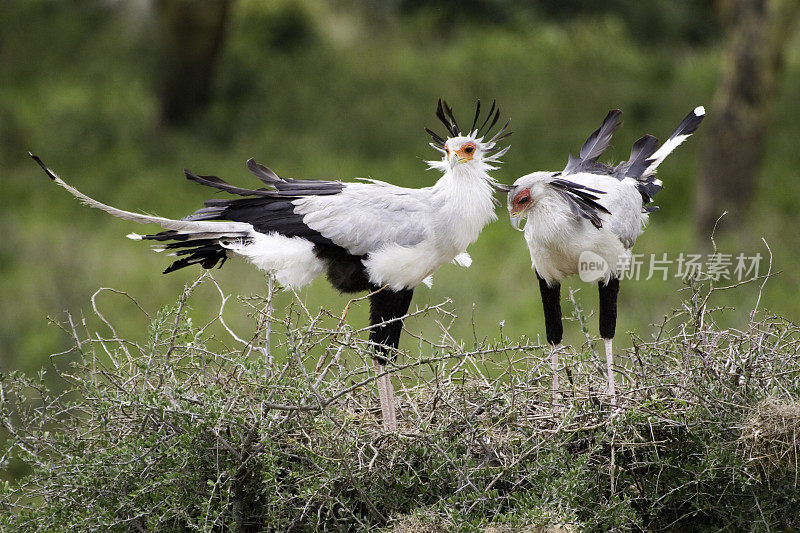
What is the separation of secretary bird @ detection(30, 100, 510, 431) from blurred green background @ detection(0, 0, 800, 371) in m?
3.48

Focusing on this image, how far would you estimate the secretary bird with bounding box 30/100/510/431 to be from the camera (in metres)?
3.65

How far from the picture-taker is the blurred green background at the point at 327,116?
27.9 ft

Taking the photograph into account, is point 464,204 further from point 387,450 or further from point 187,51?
point 187,51

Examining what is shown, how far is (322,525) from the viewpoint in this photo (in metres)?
3.35

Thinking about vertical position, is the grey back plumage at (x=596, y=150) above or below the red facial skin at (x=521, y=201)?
above

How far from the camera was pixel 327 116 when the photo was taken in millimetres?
11125

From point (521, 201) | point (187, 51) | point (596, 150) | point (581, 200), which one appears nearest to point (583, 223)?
point (581, 200)

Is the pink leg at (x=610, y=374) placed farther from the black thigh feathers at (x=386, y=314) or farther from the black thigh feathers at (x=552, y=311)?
the black thigh feathers at (x=386, y=314)

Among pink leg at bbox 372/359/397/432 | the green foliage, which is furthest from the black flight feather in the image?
pink leg at bbox 372/359/397/432

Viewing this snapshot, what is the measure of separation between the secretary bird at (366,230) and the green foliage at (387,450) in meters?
0.25

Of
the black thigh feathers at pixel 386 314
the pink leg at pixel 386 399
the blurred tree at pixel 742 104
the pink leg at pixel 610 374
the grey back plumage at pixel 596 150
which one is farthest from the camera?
the blurred tree at pixel 742 104

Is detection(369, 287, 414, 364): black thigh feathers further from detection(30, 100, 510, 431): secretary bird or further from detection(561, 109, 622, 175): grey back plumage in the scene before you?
detection(561, 109, 622, 175): grey back plumage

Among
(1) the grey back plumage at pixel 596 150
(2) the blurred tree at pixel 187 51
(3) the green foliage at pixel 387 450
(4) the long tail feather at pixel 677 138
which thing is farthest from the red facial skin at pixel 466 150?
(2) the blurred tree at pixel 187 51

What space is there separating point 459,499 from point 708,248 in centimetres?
587
